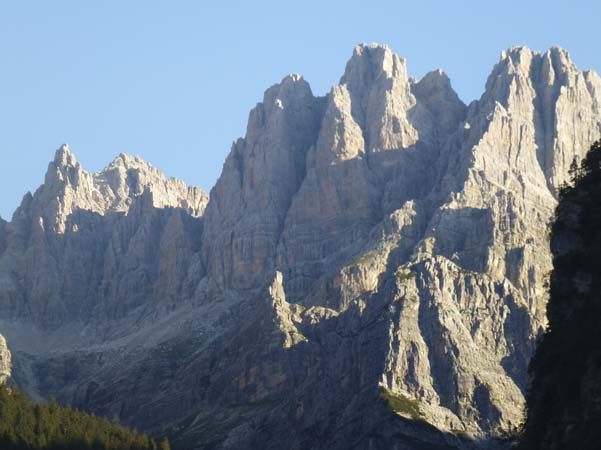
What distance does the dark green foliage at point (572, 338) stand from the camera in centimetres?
10275

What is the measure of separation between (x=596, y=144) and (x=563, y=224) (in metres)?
13.1

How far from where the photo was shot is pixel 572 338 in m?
111

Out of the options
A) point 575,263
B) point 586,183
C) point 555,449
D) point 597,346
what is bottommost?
point 555,449

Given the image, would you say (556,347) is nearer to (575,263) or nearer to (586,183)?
(575,263)

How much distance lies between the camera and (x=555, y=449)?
10494 cm

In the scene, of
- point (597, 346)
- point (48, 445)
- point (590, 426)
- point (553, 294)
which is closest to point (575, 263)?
point (553, 294)

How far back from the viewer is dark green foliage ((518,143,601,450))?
337 ft

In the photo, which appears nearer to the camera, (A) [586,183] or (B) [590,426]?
(B) [590,426]

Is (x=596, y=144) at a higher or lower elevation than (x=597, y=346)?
higher

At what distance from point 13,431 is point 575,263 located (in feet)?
333

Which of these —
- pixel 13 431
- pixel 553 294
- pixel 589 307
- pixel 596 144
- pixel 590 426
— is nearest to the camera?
pixel 590 426

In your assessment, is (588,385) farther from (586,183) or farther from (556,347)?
(586,183)

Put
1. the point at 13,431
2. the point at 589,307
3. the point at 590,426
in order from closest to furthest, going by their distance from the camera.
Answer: the point at 590,426, the point at 589,307, the point at 13,431

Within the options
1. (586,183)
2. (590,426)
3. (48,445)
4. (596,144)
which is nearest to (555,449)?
(590,426)
